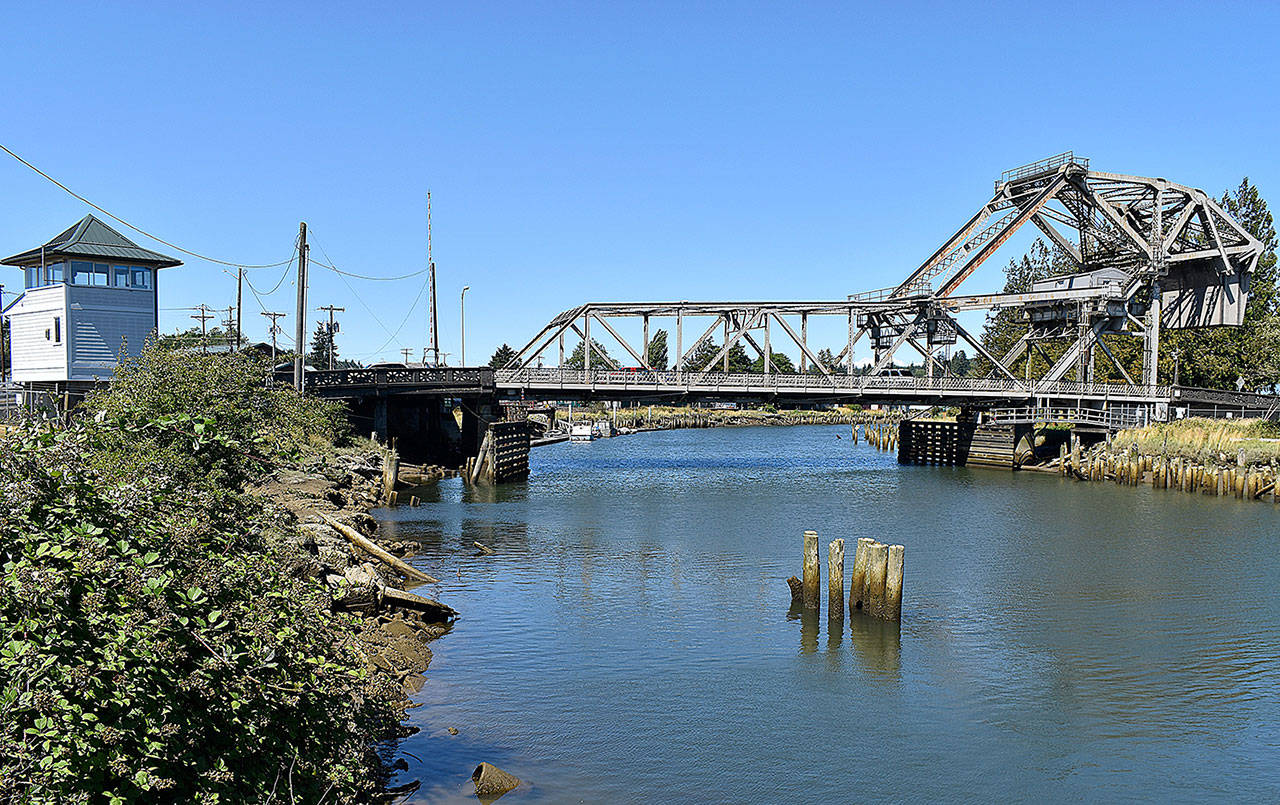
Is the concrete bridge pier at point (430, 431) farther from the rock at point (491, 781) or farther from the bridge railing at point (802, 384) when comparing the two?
the rock at point (491, 781)

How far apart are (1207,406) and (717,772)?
65.3m

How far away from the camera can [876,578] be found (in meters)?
22.5

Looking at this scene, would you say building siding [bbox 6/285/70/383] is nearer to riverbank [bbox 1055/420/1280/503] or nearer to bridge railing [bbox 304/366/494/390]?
bridge railing [bbox 304/366/494/390]

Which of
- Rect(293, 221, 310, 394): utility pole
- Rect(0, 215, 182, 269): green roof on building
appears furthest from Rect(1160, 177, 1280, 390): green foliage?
Rect(0, 215, 182, 269): green roof on building

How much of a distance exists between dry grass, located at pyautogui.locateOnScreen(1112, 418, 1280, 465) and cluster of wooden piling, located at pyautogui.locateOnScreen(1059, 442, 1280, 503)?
0.99m

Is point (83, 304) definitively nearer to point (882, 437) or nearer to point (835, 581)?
point (835, 581)

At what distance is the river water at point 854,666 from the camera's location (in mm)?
14883

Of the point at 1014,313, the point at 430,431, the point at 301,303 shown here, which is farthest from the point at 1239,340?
the point at 301,303

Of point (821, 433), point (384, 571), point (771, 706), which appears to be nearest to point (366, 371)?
point (384, 571)

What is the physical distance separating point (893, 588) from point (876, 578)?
1.41 ft

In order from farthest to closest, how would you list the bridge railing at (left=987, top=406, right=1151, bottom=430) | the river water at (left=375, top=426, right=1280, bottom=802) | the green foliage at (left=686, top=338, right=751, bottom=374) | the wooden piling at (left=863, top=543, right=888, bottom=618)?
the green foliage at (left=686, top=338, right=751, bottom=374) < the bridge railing at (left=987, top=406, right=1151, bottom=430) < the wooden piling at (left=863, top=543, right=888, bottom=618) < the river water at (left=375, top=426, right=1280, bottom=802)

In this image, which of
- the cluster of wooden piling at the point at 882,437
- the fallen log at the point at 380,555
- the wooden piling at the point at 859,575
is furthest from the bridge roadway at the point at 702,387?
the wooden piling at the point at 859,575

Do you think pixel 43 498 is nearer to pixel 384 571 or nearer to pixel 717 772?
pixel 717 772

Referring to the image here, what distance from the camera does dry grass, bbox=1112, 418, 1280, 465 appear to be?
53625 mm
